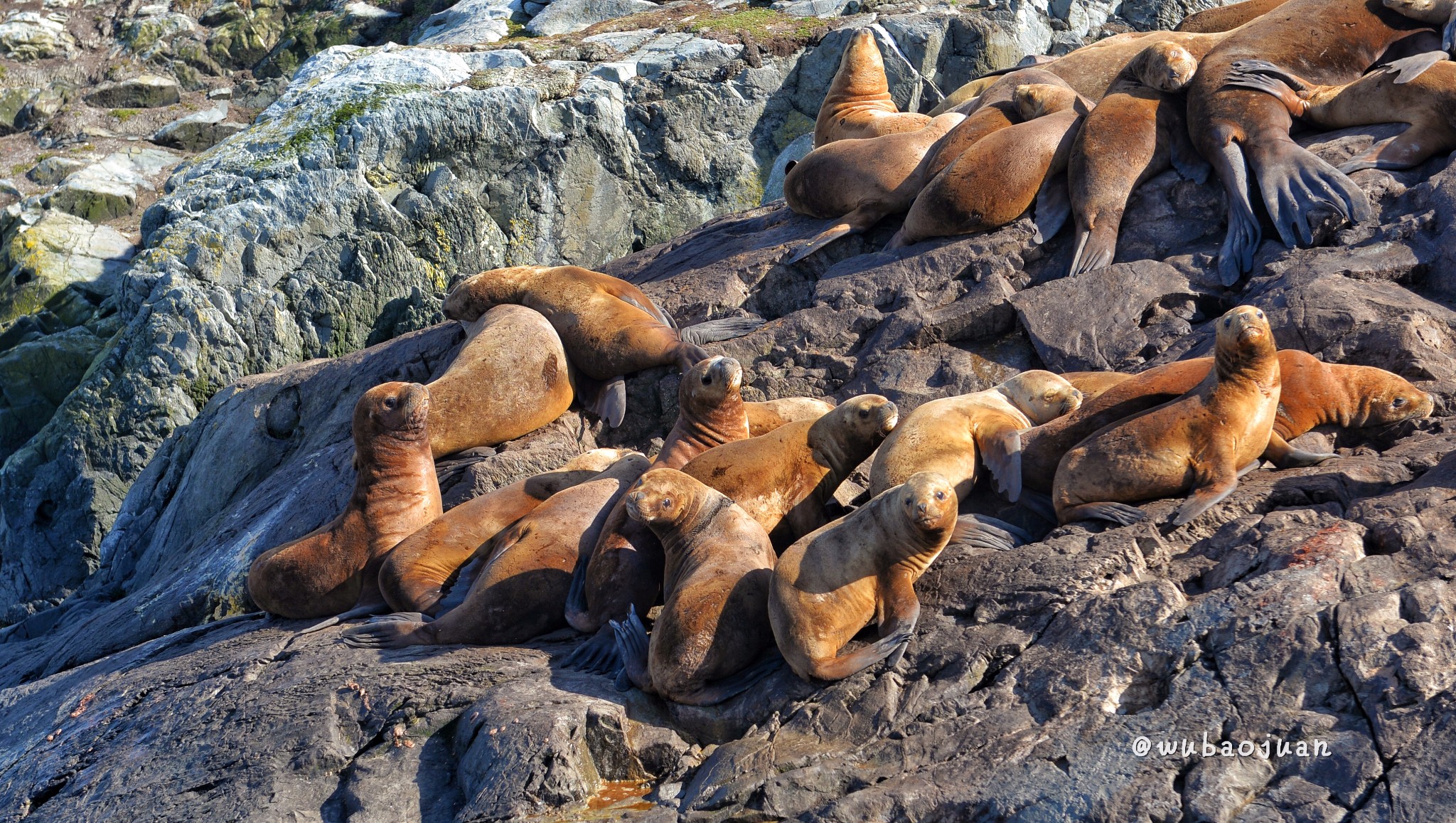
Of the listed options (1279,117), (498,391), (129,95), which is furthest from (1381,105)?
(129,95)

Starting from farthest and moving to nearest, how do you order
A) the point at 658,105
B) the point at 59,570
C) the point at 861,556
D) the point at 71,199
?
the point at 71,199 < the point at 658,105 < the point at 59,570 < the point at 861,556

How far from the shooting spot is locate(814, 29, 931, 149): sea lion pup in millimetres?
10945

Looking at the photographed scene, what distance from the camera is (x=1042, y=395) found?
6219 mm

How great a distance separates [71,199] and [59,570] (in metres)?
7.97

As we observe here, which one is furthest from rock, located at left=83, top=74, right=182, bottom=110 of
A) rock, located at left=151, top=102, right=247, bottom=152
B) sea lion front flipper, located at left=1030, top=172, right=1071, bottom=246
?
sea lion front flipper, located at left=1030, top=172, right=1071, bottom=246

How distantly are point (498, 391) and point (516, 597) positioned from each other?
2.22 meters

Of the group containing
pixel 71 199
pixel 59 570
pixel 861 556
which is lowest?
pixel 59 570

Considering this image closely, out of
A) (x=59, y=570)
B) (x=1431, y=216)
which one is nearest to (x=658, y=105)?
(x=59, y=570)

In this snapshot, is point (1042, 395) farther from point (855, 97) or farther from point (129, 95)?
point (129, 95)

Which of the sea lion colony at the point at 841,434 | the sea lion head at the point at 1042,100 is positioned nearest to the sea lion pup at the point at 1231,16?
the sea lion colony at the point at 841,434

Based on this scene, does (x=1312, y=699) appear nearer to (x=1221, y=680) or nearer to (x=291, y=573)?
(x=1221, y=680)

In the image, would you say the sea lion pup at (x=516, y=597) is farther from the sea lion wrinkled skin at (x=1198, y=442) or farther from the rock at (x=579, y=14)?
the rock at (x=579, y=14)

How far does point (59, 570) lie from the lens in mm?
11766

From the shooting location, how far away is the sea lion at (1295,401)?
546 centimetres
